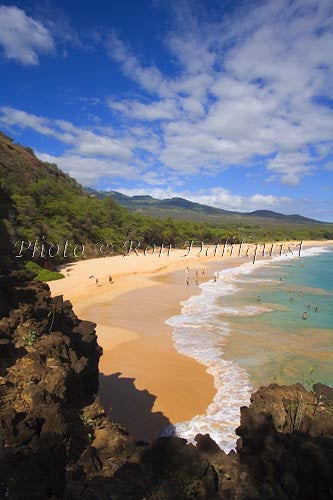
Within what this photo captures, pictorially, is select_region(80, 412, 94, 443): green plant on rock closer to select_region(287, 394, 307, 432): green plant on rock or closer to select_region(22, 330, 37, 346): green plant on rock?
select_region(22, 330, 37, 346): green plant on rock

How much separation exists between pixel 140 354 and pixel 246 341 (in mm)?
6098

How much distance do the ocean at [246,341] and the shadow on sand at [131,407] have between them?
617 millimetres

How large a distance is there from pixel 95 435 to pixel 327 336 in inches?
734

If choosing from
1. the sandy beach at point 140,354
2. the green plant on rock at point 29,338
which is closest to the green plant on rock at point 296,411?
the sandy beach at point 140,354

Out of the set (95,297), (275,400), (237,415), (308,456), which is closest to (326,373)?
(237,415)

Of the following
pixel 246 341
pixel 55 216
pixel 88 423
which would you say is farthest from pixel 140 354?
pixel 55 216

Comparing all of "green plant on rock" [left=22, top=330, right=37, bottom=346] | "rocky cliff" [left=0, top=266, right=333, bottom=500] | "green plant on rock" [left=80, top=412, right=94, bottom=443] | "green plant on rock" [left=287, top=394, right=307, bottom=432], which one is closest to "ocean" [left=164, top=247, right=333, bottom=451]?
"green plant on rock" [left=287, top=394, right=307, bottom=432]

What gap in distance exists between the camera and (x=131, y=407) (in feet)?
40.0

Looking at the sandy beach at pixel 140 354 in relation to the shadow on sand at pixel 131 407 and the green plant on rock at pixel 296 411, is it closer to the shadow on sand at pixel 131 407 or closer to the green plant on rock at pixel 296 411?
the shadow on sand at pixel 131 407

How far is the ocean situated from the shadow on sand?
62 centimetres

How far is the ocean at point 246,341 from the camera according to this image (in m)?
12.5

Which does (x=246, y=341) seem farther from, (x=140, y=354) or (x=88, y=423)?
(x=88, y=423)

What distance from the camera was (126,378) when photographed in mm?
14539

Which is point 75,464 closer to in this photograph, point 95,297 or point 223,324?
point 223,324
